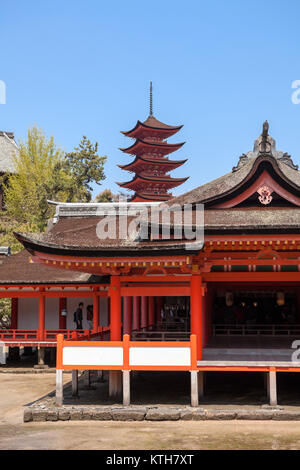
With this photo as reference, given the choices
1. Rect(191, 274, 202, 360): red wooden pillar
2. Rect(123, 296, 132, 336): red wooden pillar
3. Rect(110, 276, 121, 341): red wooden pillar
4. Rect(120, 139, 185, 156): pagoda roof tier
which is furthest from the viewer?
Rect(120, 139, 185, 156): pagoda roof tier

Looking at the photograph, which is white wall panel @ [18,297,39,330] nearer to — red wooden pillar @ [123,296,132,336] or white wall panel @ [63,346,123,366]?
red wooden pillar @ [123,296,132,336]

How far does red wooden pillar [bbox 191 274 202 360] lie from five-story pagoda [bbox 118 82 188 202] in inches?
1889

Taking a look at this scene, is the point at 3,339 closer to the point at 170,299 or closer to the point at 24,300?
the point at 24,300

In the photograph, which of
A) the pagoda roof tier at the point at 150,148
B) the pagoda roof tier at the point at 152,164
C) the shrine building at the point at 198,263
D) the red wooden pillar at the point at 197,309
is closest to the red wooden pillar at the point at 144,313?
the shrine building at the point at 198,263

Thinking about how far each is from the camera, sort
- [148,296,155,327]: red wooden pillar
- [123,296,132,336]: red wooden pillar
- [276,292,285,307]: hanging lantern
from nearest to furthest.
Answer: [123,296,132,336]: red wooden pillar → [276,292,285,307]: hanging lantern → [148,296,155,327]: red wooden pillar

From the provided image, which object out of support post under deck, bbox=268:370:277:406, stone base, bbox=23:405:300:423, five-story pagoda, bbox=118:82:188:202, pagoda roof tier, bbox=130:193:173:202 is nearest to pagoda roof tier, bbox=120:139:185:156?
five-story pagoda, bbox=118:82:188:202

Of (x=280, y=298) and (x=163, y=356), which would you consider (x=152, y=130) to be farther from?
(x=163, y=356)

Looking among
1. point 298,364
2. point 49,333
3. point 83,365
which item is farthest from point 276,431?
point 49,333

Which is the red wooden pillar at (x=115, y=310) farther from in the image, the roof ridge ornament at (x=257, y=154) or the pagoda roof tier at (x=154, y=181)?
the pagoda roof tier at (x=154, y=181)

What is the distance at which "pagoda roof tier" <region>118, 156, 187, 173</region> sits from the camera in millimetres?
68688

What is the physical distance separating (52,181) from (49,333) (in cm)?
2606

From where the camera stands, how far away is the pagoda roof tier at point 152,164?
225 feet

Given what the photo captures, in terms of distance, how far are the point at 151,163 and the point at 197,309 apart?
51.2 meters

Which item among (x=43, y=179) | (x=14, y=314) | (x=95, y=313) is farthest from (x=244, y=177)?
(x=43, y=179)
